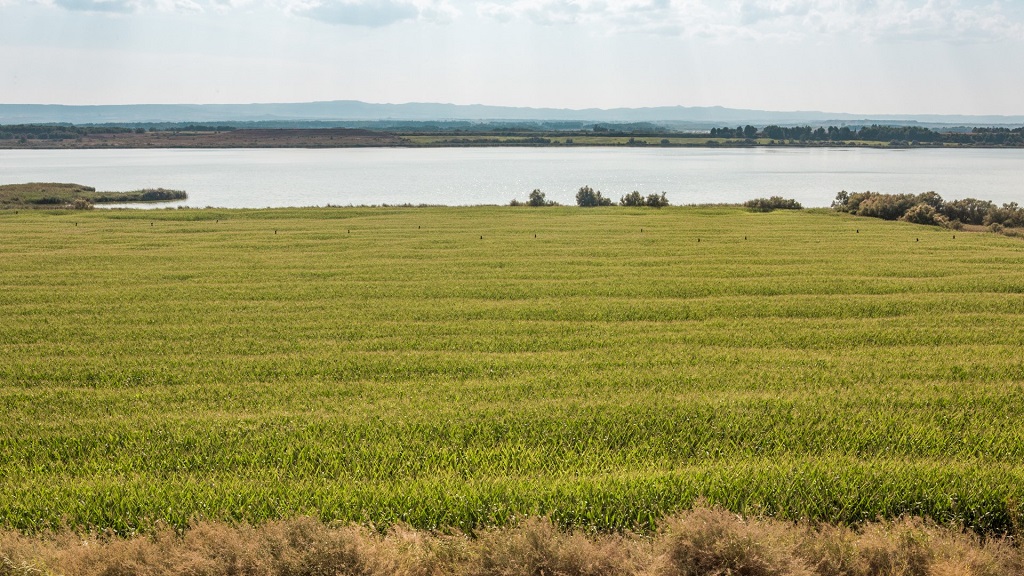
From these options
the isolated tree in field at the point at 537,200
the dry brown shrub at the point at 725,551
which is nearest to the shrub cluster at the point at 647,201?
the isolated tree in field at the point at 537,200

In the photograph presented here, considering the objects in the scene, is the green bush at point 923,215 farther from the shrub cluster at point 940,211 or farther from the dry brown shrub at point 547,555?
the dry brown shrub at point 547,555

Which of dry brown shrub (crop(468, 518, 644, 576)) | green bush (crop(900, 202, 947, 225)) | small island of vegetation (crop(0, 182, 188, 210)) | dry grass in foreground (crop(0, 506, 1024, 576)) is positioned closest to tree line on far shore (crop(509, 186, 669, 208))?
green bush (crop(900, 202, 947, 225))

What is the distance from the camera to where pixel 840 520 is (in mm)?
8047

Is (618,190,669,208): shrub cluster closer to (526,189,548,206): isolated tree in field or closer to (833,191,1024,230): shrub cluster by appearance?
(526,189,548,206): isolated tree in field

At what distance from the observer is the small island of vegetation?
63513mm

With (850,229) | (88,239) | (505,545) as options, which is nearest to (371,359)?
(505,545)

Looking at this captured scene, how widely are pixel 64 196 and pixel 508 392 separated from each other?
74.2 m

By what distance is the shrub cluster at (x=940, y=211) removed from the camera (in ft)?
151

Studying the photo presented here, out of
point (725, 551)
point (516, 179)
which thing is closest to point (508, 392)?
point (725, 551)

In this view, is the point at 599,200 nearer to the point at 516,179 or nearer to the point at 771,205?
the point at 771,205

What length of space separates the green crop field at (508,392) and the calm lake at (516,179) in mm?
50172

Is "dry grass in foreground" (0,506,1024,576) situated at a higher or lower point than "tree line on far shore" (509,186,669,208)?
lower

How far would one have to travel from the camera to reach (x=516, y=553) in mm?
6988

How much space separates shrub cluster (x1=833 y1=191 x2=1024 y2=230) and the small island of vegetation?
63.8 metres
